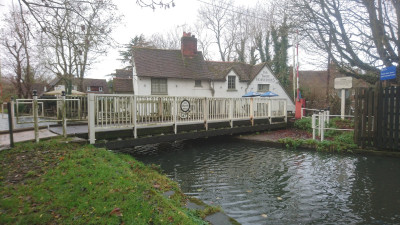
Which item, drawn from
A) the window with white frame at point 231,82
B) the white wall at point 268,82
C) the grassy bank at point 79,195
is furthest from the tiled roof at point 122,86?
the grassy bank at point 79,195

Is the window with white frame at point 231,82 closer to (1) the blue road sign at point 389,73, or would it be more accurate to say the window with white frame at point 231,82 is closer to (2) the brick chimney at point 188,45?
(2) the brick chimney at point 188,45

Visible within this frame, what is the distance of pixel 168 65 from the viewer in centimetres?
1969

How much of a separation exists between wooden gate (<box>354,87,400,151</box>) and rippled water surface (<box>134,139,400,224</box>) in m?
0.66

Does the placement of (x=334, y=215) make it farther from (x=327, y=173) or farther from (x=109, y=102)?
(x=109, y=102)

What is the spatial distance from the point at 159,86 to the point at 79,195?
15.8 meters

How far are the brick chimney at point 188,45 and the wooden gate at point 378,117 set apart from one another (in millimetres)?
15131

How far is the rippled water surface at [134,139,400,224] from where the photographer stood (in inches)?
158

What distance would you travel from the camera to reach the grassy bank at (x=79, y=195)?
293cm

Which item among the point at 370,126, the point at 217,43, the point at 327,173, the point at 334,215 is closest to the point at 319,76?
the point at 217,43

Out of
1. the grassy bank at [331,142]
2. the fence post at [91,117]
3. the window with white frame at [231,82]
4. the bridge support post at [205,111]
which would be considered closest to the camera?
the fence post at [91,117]

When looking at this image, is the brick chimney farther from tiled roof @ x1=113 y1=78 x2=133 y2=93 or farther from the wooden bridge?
the wooden bridge

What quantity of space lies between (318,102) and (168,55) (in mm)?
14004

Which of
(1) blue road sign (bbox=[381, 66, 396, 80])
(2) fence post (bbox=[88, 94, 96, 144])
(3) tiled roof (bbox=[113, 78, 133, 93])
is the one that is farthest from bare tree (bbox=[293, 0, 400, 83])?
(3) tiled roof (bbox=[113, 78, 133, 93])

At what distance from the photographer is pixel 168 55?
20469 mm
